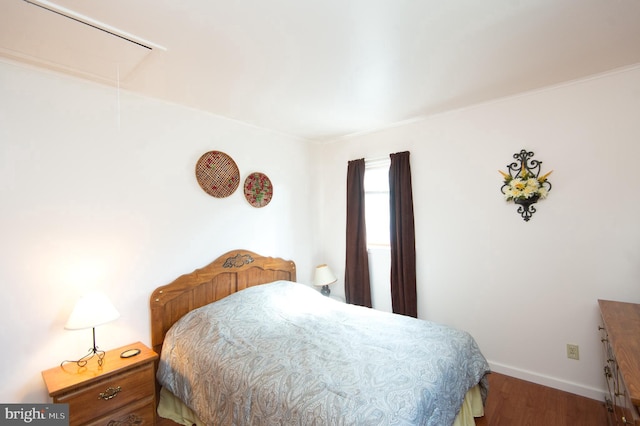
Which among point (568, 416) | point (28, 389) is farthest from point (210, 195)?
point (568, 416)

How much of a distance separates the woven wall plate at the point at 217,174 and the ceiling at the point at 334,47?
0.48 metres

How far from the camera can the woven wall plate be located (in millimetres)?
2621

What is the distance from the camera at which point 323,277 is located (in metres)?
3.37

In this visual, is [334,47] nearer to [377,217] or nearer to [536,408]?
[377,217]

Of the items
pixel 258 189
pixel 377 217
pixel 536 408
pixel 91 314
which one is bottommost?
pixel 536 408

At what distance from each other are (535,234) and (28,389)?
12.0ft

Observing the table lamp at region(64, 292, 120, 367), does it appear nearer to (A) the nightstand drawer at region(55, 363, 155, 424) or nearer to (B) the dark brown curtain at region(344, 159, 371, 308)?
(A) the nightstand drawer at region(55, 363, 155, 424)

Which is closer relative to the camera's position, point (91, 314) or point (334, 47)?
point (334, 47)

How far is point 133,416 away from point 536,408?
2.75 metres

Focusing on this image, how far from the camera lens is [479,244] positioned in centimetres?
265

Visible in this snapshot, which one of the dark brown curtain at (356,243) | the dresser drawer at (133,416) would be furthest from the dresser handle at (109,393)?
the dark brown curtain at (356,243)

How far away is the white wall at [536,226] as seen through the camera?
6.89ft

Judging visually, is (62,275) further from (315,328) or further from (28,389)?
(315,328)

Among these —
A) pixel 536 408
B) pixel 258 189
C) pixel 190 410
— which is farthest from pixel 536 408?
pixel 258 189
